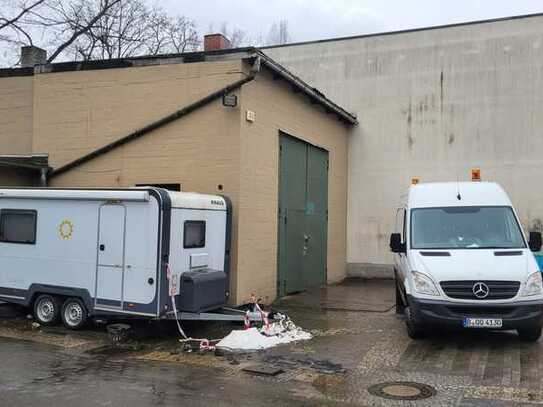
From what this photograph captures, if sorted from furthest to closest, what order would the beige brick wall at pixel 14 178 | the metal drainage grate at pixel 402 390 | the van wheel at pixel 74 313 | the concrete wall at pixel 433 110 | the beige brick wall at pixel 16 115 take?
the concrete wall at pixel 433 110 < the beige brick wall at pixel 16 115 < the beige brick wall at pixel 14 178 < the van wheel at pixel 74 313 < the metal drainage grate at pixel 402 390

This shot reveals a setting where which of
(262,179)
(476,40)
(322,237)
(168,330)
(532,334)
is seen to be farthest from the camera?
(476,40)

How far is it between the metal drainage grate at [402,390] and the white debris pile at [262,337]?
7.73 ft

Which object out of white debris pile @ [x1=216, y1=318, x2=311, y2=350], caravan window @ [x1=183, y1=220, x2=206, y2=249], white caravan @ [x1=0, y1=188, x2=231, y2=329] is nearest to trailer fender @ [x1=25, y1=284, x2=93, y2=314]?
white caravan @ [x1=0, y1=188, x2=231, y2=329]

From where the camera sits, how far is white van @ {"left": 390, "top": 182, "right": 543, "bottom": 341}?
28.4 feet

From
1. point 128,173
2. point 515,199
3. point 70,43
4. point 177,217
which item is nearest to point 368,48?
point 515,199

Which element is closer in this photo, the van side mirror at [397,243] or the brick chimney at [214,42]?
the van side mirror at [397,243]

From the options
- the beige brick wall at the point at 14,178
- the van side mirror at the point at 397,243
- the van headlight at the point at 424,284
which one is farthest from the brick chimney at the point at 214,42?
the van headlight at the point at 424,284

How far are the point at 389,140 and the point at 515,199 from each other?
13.0 feet

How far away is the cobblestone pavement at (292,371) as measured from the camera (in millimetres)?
6536

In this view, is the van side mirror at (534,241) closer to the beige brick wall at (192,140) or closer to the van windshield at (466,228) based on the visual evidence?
the van windshield at (466,228)

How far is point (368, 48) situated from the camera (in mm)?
18688

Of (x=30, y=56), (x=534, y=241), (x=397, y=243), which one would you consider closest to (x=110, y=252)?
(x=397, y=243)

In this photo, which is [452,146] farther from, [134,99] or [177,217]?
[177,217]

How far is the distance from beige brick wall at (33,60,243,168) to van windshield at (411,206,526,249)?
4.58 metres
